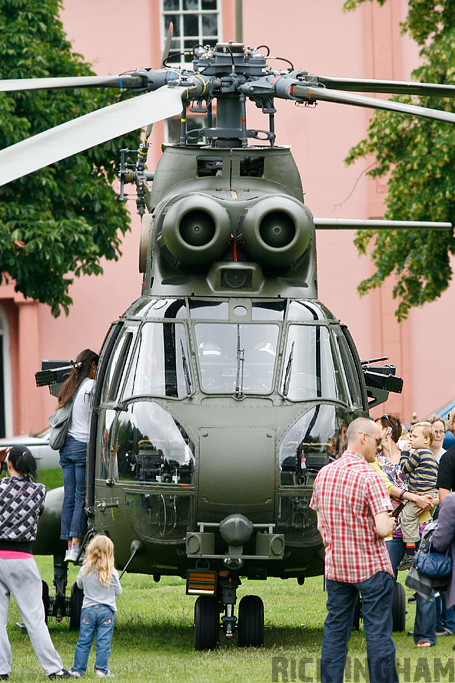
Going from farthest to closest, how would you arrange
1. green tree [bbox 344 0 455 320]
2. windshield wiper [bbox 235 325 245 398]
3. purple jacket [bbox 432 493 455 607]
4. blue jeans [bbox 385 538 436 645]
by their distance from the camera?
1. green tree [bbox 344 0 455 320]
2. blue jeans [bbox 385 538 436 645]
3. windshield wiper [bbox 235 325 245 398]
4. purple jacket [bbox 432 493 455 607]

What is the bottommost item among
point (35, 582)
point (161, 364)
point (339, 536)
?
point (35, 582)

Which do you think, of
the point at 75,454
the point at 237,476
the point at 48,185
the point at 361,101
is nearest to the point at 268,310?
the point at 237,476

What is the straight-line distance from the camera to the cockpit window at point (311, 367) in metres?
8.47

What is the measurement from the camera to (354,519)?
6.68m

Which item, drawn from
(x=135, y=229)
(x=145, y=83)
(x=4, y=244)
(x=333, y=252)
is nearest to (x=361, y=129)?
(x=333, y=252)

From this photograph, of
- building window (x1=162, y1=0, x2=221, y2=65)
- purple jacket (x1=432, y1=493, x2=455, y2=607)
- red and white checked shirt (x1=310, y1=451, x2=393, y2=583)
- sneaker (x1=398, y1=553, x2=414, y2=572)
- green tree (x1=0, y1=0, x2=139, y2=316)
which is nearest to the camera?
red and white checked shirt (x1=310, y1=451, x2=393, y2=583)

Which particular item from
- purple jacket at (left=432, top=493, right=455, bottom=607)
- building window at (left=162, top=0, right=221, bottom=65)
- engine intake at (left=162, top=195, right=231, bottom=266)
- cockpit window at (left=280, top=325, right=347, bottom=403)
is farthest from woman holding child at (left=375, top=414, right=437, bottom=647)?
building window at (left=162, top=0, right=221, bottom=65)

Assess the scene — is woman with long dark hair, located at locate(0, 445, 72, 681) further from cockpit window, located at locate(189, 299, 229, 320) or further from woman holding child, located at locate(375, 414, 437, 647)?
woman holding child, located at locate(375, 414, 437, 647)

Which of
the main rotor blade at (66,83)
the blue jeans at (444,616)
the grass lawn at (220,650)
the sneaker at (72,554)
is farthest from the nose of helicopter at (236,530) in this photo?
the main rotor blade at (66,83)

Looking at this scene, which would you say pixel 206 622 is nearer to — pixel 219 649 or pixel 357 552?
pixel 219 649

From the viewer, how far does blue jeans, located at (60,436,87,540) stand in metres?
9.61

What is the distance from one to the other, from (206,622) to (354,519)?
2301 mm

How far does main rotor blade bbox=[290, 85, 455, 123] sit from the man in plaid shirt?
7.77 ft

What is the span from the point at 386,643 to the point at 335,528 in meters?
0.72
